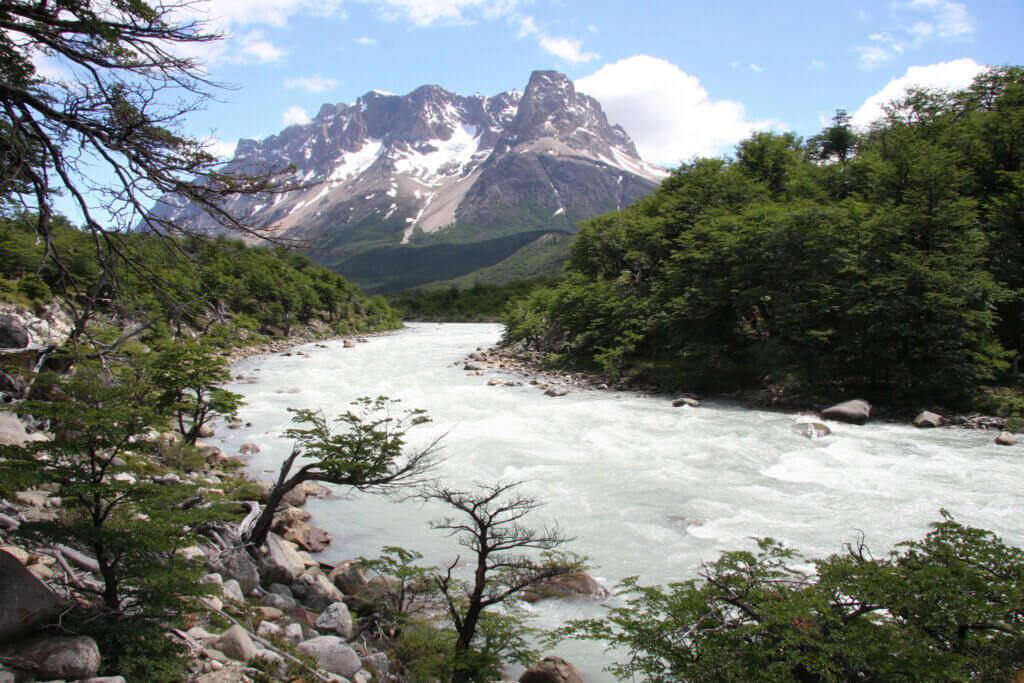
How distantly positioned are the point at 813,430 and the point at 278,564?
14.3m

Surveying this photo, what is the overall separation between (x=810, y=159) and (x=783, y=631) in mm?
37472

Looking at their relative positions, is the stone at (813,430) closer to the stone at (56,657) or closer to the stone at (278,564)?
the stone at (278,564)

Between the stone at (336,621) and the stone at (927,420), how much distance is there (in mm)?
16938

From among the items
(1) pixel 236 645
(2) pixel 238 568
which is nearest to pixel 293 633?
(1) pixel 236 645

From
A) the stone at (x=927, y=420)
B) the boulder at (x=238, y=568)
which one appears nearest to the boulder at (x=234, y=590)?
the boulder at (x=238, y=568)

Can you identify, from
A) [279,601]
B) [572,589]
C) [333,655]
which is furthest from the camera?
[572,589]

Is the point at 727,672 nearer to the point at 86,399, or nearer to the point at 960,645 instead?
the point at 960,645

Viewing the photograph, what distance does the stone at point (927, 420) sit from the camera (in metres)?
15.4

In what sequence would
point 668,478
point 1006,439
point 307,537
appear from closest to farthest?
point 307,537 → point 668,478 → point 1006,439

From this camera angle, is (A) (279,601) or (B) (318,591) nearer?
(A) (279,601)

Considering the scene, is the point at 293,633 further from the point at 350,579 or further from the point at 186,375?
the point at 186,375

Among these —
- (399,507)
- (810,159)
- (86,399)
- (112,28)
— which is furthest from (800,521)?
(810,159)

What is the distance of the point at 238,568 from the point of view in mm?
6449

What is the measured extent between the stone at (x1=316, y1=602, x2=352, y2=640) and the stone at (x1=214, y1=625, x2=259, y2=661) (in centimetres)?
146
